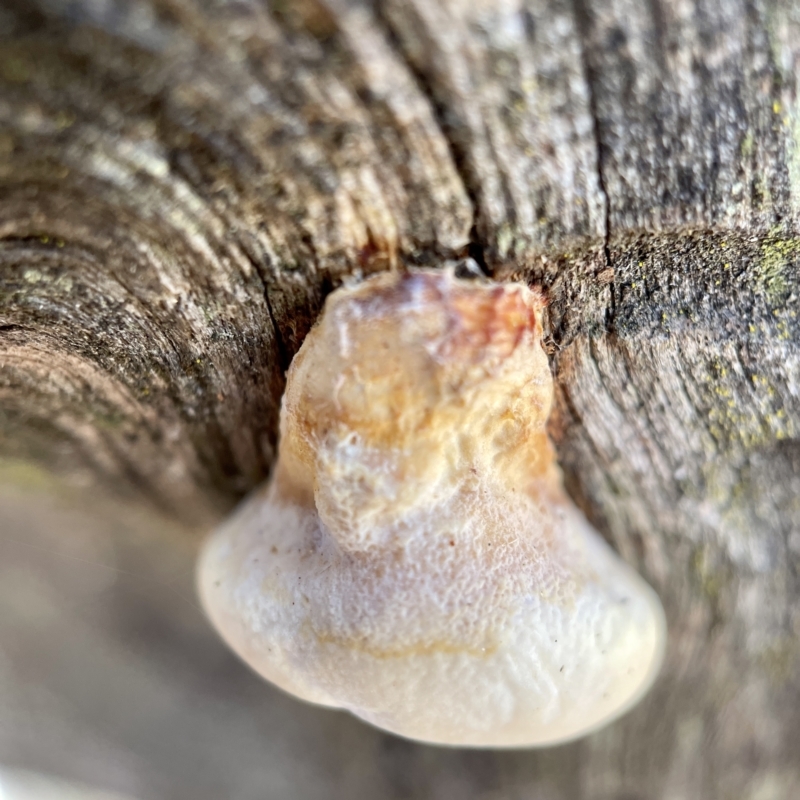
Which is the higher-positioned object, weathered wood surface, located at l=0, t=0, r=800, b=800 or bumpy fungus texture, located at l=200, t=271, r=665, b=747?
weathered wood surface, located at l=0, t=0, r=800, b=800

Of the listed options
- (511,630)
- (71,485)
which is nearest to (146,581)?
(71,485)

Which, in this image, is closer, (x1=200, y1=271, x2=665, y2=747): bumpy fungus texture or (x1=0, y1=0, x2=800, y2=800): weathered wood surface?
(x1=0, y1=0, x2=800, y2=800): weathered wood surface

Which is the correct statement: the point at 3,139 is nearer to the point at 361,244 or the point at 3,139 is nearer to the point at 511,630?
the point at 361,244

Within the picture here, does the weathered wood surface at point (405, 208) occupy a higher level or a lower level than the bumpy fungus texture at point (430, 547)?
higher

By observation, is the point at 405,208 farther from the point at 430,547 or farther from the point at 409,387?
the point at 430,547

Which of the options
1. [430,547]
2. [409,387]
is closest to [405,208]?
[409,387]
